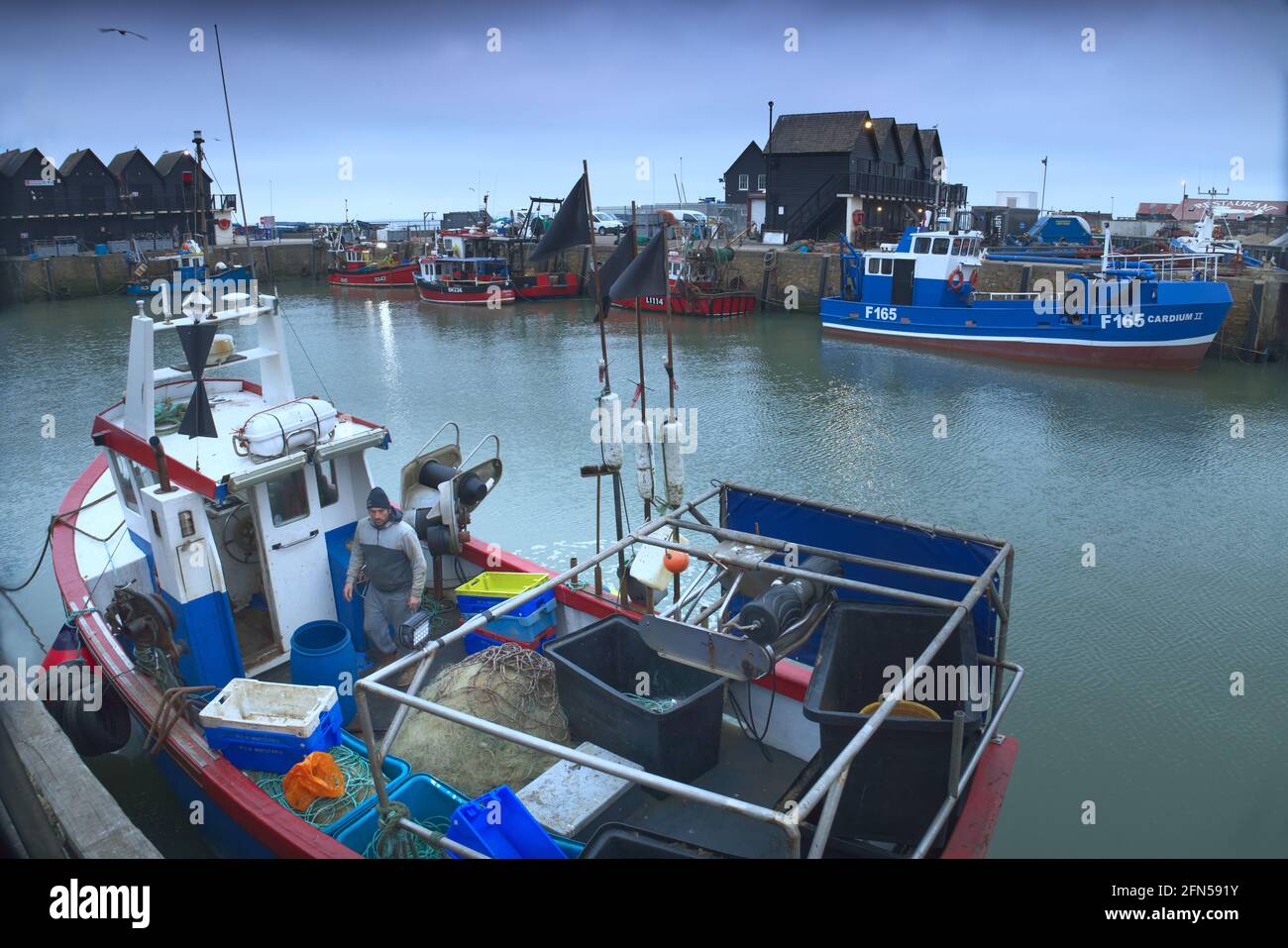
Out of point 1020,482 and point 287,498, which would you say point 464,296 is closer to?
point 1020,482

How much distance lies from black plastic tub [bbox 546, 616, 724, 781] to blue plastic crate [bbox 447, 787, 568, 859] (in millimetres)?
816

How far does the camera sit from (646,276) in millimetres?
5910

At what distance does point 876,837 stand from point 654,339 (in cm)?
2241

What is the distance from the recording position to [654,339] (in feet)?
84.1

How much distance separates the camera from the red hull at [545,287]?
35.1 m

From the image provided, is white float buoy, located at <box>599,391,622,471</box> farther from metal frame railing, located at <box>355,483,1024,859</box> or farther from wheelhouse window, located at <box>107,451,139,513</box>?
wheelhouse window, located at <box>107,451,139,513</box>

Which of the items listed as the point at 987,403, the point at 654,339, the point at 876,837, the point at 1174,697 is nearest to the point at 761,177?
the point at 654,339

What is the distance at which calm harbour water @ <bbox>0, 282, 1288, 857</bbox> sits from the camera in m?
6.50

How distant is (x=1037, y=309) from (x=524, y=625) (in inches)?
759

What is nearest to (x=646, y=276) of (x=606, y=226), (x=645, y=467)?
(x=645, y=467)

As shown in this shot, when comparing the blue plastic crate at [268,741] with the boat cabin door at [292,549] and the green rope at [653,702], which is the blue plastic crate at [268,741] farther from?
the green rope at [653,702]

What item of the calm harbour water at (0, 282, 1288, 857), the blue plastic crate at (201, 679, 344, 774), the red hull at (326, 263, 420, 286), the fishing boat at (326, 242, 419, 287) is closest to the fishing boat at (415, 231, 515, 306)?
the red hull at (326, 263, 420, 286)

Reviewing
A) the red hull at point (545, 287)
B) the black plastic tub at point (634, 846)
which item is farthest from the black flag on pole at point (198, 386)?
the red hull at point (545, 287)
